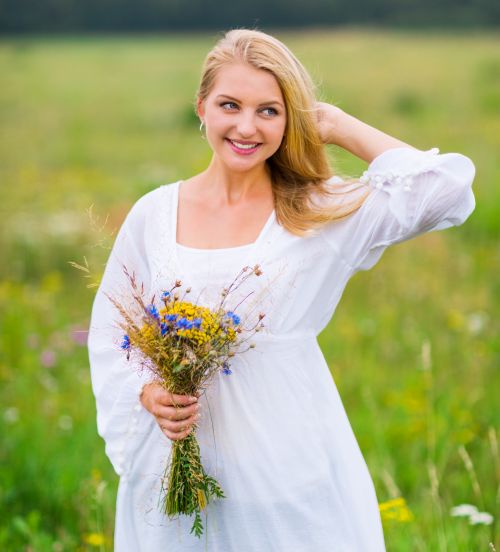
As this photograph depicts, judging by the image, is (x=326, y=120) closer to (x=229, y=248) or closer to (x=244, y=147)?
(x=244, y=147)

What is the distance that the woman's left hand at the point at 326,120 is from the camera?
2.30m

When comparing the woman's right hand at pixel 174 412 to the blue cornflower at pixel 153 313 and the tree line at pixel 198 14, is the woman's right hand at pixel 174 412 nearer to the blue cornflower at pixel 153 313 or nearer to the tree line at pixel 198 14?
the blue cornflower at pixel 153 313

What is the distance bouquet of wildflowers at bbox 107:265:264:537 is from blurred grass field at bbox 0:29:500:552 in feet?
0.85

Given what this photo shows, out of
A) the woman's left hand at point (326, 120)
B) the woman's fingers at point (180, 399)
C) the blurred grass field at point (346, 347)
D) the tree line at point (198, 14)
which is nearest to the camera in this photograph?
the woman's fingers at point (180, 399)

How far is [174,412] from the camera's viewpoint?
201 cm

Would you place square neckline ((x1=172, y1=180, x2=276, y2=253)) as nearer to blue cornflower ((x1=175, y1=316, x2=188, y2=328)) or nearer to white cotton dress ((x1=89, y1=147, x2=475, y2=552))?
white cotton dress ((x1=89, y1=147, x2=475, y2=552))

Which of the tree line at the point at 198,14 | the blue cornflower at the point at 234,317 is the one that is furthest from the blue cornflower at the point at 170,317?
the tree line at the point at 198,14

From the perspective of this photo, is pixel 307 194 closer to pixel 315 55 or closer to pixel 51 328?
pixel 51 328

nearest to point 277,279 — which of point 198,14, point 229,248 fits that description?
point 229,248

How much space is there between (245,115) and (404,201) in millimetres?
445

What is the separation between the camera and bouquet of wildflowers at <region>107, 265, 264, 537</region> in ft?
6.28

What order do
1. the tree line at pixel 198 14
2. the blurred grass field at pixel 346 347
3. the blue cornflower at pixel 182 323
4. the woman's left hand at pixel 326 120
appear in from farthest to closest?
the tree line at pixel 198 14 < the blurred grass field at pixel 346 347 < the woman's left hand at pixel 326 120 < the blue cornflower at pixel 182 323

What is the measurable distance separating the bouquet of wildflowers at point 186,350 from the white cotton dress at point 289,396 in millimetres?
58

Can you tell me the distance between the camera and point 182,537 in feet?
7.27
